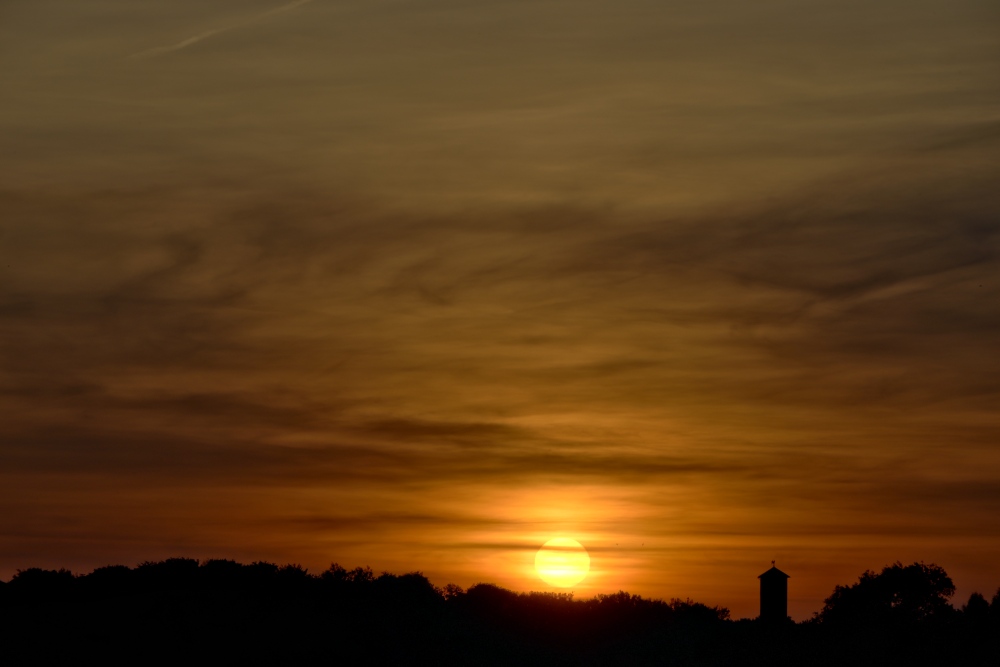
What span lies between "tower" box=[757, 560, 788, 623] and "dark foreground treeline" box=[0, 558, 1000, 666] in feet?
5.50

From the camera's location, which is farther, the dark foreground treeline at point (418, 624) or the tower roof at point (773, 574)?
the tower roof at point (773, 574)

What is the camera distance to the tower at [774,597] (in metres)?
92.6

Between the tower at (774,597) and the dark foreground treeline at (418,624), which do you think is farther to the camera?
the tower at (774,597)

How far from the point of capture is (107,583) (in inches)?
3401

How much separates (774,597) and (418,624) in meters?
26.3

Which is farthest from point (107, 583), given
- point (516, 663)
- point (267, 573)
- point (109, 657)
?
point (516, 663)

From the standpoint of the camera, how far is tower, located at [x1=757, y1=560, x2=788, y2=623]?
304 feet

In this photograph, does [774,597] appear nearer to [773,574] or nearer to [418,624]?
[773,574]

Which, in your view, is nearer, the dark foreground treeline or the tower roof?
the dark foreground treeline

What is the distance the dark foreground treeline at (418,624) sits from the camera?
70500 millimetres

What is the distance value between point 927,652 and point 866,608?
63.8 ft

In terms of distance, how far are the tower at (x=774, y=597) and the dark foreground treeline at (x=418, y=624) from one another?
1676 mm

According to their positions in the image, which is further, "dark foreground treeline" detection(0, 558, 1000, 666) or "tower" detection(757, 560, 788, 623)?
"tower" detection(757, 560, 788, 623)

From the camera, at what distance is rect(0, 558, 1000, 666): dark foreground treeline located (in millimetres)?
70500
